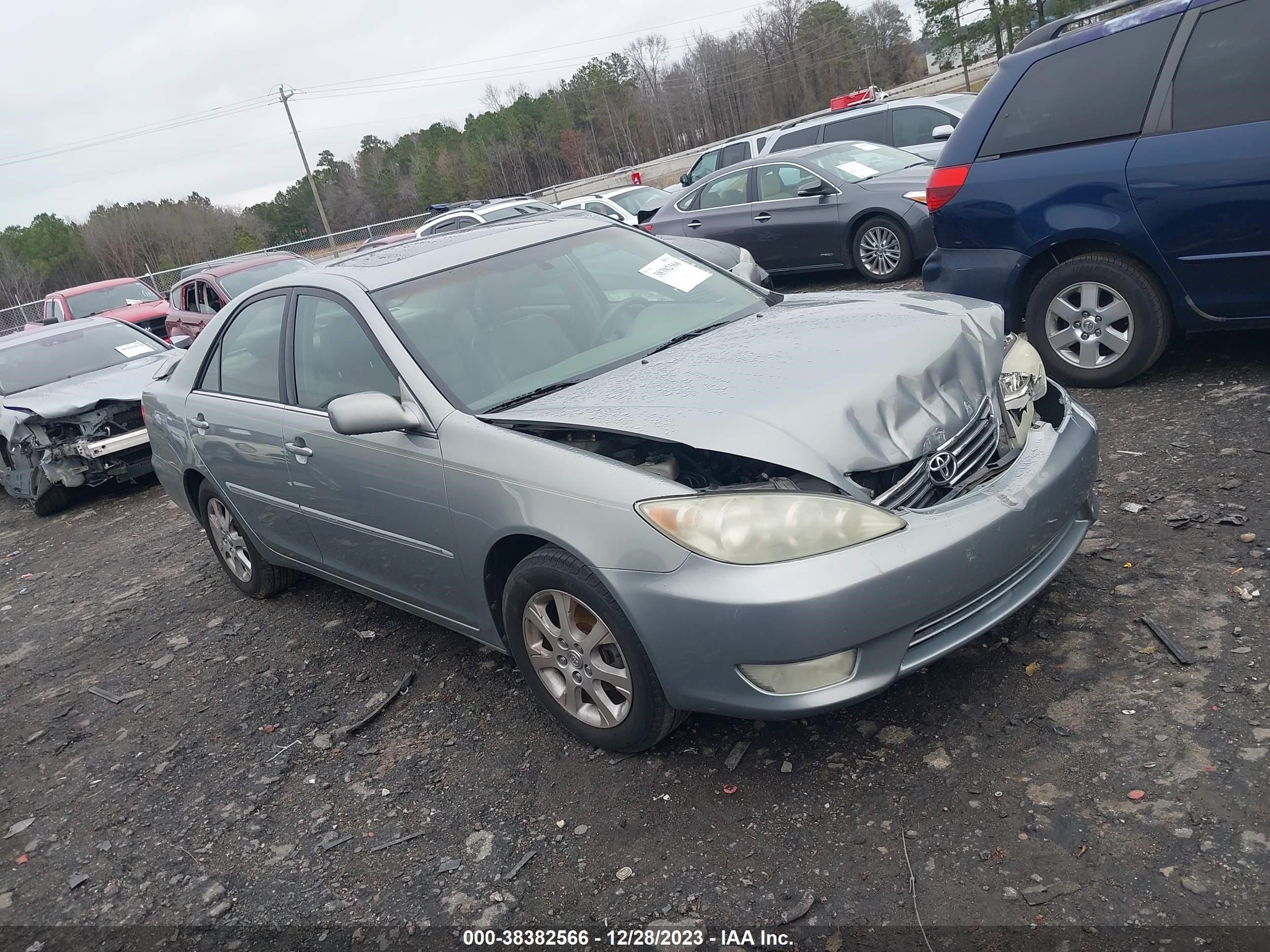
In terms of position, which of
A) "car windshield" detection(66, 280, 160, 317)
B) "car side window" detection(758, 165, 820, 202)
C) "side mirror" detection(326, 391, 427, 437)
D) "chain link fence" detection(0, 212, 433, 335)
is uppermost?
"chain link fence" detection(0, 212, 433, 335)

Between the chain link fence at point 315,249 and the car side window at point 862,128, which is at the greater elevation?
the chain link fence at point 315,249

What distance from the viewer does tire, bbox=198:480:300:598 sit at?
17.2 ft

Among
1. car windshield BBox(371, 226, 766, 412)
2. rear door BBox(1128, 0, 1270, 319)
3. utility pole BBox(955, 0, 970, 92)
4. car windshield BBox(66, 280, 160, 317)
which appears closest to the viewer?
car windshield BBox(371, 226, 766, 412)

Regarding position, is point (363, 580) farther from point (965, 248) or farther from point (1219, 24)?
point (1219, 24)

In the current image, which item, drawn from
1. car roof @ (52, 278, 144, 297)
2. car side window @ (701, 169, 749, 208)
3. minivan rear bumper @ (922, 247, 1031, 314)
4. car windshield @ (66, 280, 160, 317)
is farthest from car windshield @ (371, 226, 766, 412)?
car roof @ (52, 278, 144, 297)

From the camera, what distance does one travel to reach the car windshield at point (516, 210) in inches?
675

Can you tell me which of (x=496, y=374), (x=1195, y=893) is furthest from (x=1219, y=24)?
(x=1195, y=893)

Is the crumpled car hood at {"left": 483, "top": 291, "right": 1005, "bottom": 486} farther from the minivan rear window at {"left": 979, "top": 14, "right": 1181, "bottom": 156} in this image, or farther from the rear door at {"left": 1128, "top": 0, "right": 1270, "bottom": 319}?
the minivan rear window at {"left": 979, "top": 14, "right": 1181, "bottom": 156}

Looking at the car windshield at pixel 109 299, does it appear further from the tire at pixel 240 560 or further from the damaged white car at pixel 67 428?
the tire at pixel 240 560

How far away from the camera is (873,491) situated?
9.36ft

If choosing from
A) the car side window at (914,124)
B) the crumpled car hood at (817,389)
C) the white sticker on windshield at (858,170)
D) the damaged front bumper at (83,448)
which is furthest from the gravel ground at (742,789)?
the car side window at (914,124)

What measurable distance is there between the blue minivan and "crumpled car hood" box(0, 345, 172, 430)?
22.6ft

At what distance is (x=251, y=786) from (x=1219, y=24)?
5.45m

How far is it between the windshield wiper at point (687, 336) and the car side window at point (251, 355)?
174 centimetres
